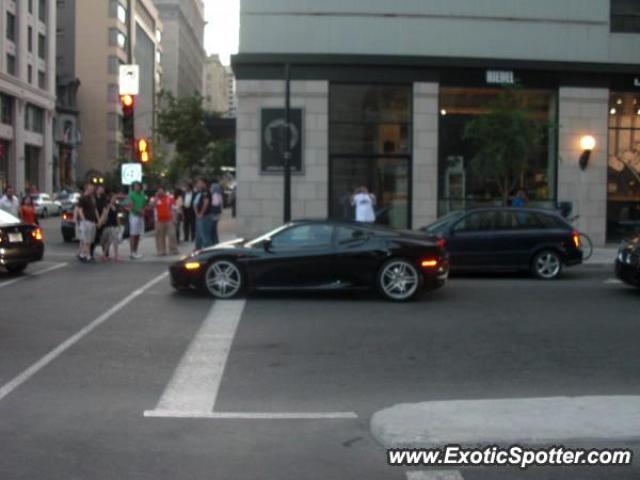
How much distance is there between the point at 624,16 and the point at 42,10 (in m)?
56.2

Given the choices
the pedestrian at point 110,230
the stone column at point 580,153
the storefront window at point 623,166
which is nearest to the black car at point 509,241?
the pedestrian at point 110,230

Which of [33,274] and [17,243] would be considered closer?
[17,243]

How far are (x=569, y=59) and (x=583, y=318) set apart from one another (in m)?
14.3

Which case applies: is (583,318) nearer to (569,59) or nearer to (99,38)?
(569,59)

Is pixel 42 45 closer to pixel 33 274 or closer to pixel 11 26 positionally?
pixel 11 26

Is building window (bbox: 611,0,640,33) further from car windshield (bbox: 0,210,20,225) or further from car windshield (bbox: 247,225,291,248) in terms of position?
car windshield (bbox: 0,210,20,225)

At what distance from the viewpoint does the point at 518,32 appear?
80.9 ft

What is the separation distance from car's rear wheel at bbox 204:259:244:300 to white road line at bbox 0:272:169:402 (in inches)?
50.3

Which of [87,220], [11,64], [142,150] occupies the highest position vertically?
[11,64]

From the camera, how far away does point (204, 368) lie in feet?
29.4

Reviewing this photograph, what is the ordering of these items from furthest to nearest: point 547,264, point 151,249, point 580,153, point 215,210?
1. point 580,153
2. point 151,249
3. point 215,210
4. point 547,264

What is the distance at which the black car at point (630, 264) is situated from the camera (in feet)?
47.2

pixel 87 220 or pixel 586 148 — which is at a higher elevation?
pixel 586 148

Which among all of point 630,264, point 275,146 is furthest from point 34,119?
point 630,264
